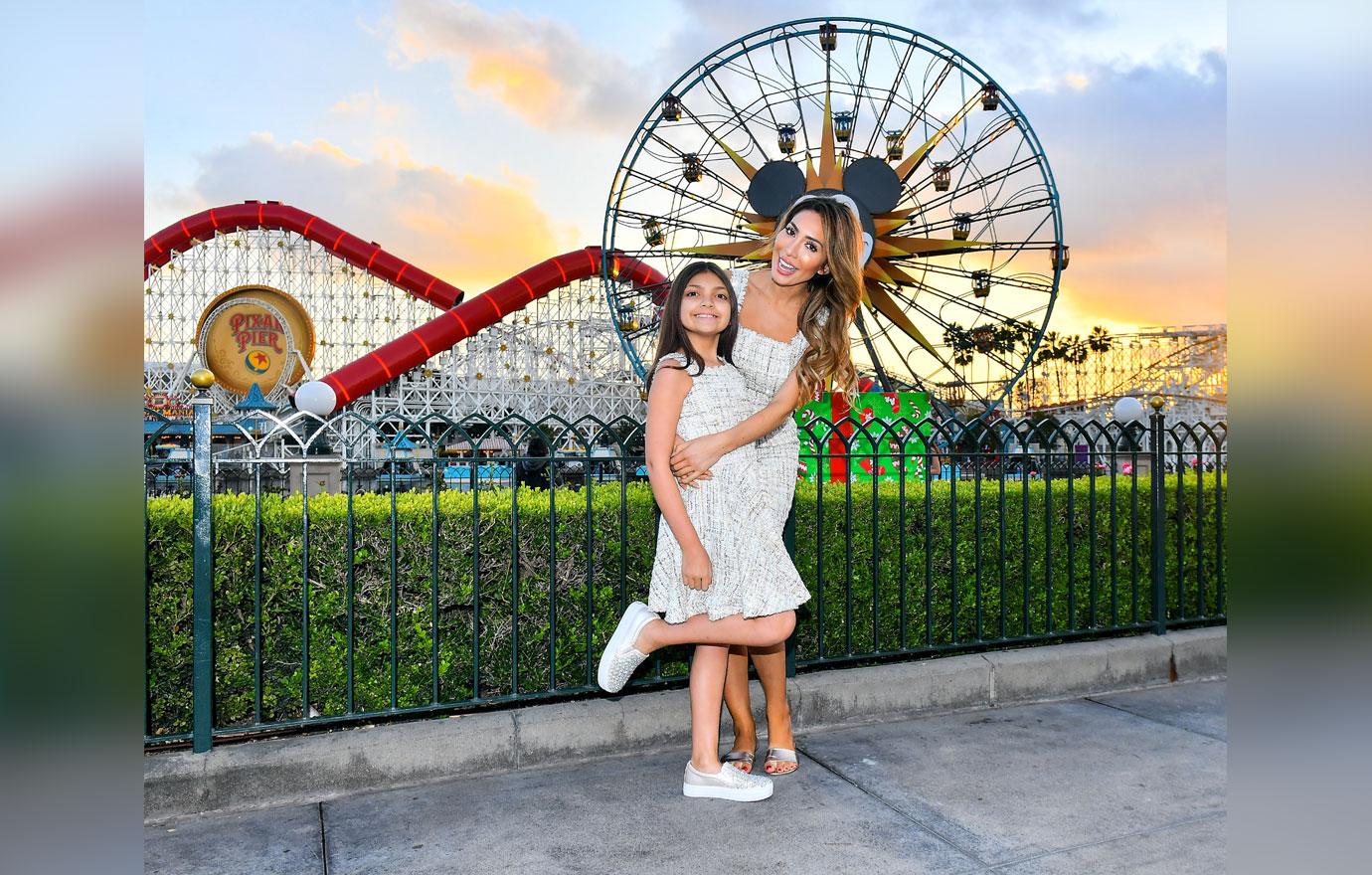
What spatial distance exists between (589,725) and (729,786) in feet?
2.33

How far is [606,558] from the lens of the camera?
3.89 metres

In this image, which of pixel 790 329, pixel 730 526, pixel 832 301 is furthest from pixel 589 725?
pixel 832 301

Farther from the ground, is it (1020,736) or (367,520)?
(367,520)

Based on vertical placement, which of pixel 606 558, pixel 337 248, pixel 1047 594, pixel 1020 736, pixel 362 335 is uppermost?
pixel 337 248

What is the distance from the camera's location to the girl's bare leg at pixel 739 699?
3.37 meters

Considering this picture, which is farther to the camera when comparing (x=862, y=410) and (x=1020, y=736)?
(x=862, y=410)

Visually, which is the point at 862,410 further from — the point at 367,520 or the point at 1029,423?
the point at 367,520

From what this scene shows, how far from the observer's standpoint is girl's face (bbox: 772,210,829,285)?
313 cm

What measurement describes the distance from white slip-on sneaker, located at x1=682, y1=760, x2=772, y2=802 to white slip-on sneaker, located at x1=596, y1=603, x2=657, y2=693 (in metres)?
0.42

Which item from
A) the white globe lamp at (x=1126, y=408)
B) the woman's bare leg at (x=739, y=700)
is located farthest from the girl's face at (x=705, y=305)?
the white globe lamp at (x=1126, y=408)

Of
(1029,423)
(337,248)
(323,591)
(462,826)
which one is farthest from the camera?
(337,248)

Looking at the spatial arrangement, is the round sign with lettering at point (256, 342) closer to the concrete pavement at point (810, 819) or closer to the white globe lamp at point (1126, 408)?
the white globe lamp at point (1126, 408)
